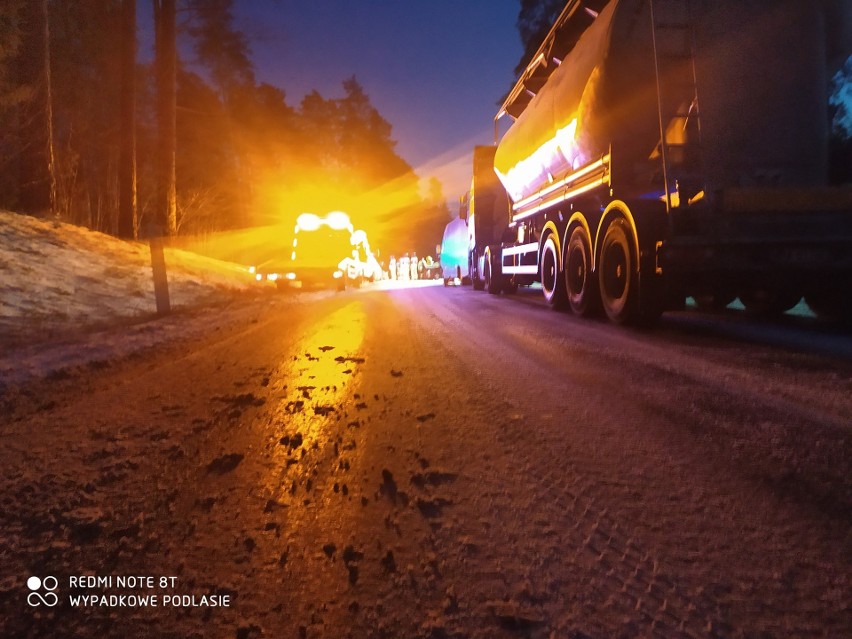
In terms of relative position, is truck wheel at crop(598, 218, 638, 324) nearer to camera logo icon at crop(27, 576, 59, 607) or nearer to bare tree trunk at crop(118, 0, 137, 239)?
camera logo icon at crop(27, 576, 59, 607)

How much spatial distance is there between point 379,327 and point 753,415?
209 inches

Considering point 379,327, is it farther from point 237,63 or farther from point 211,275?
point 237,63

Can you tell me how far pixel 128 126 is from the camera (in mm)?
16312

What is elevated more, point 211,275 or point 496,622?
point 211,275

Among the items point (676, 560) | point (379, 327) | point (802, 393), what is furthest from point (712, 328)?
point (676, 560)

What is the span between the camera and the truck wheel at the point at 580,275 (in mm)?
8555

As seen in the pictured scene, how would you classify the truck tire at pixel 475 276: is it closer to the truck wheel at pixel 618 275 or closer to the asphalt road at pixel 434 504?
the truck wheel at pixel 618 275

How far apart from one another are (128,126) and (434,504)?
17369 millimetres

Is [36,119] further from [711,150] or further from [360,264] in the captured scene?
[711,150]

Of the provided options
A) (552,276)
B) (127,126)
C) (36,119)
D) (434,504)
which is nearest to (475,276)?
(552,276)

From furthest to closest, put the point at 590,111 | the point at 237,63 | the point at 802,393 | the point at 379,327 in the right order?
the point at 237,63, the point at 379,327, the point at 590,111, the point at 802,393

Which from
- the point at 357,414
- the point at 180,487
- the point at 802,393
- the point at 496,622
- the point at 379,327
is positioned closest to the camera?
the point at 496,622

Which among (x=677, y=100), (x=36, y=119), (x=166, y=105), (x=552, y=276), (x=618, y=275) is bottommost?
(x=618, y=275)

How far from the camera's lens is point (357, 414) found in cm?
365
